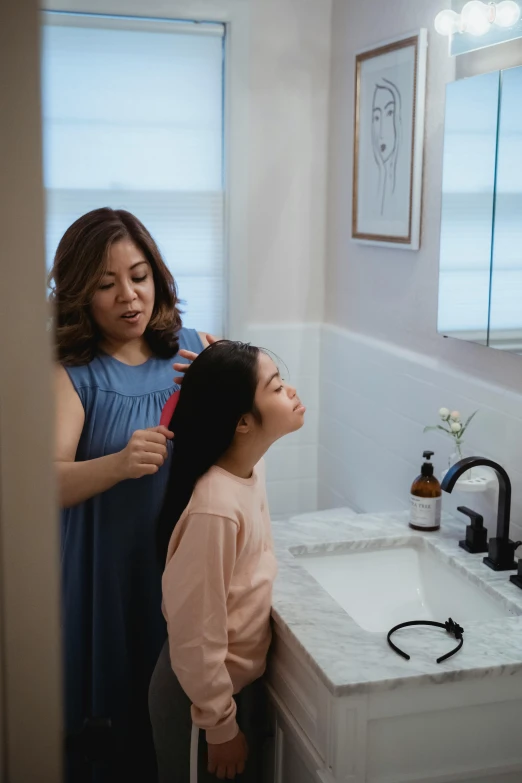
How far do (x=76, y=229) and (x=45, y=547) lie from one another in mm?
1493

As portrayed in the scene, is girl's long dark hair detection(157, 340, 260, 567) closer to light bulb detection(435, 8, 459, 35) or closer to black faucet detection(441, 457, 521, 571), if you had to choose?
black faucet detection(441, 457, 521, 571)

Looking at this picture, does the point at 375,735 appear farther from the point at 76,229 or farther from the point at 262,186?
the point at 262,186

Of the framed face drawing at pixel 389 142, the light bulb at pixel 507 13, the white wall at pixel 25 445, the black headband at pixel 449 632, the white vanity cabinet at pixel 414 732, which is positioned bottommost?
the white vanity cabinet at pixel 414 732

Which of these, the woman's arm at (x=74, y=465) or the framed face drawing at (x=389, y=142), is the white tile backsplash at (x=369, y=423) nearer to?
the framed face drawing at (x=389, y=142)

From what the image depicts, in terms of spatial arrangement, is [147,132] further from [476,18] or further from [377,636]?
[377,636]

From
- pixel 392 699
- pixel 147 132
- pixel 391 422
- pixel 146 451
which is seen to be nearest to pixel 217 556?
pixel 146 451

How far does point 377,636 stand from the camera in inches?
58.1

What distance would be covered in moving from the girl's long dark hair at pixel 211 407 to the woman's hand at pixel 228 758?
410 mm

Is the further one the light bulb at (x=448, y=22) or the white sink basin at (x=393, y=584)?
the light bulb at (x=448, y=22)

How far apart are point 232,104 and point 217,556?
1.68m

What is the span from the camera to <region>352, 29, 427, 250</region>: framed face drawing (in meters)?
2.17

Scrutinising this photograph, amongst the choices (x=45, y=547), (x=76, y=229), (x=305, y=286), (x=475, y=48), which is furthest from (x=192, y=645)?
(x=305, y=286)

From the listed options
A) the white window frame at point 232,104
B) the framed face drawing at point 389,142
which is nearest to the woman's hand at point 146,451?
the framed face drawing at point 389,142

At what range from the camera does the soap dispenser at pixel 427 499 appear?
1.95 m
